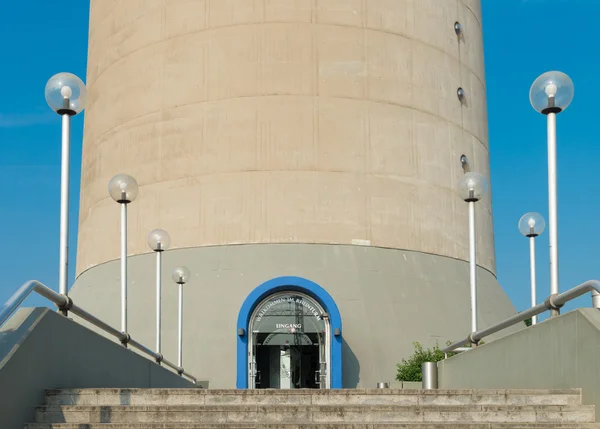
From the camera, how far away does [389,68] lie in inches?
1081

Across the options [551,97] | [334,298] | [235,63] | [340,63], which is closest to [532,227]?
[334,298]

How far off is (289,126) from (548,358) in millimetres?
17735

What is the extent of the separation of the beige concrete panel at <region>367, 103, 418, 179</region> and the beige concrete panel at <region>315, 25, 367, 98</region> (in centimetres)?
84

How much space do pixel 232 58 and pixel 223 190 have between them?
3834 mm

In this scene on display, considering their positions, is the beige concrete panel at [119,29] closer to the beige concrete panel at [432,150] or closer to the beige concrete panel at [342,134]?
the beige concrete panel at [342,134]

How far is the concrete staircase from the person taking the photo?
716cm

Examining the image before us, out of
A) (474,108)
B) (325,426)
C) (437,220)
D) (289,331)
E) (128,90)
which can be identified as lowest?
(325,426)

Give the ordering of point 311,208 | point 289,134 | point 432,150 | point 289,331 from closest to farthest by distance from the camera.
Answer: point 289,331 < point 311,208 < point 289,134 < point 432,150

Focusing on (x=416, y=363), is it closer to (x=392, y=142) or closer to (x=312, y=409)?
(x=392, y=142)

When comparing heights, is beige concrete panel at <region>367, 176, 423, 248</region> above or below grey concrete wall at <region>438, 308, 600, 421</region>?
above

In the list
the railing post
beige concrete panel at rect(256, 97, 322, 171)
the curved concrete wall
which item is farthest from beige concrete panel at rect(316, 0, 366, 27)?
the railing post

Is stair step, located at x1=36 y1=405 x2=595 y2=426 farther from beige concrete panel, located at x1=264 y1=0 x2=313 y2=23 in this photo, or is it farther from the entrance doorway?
beige concrete panel, located at x1=264 y1=0 x2=313 y2=23

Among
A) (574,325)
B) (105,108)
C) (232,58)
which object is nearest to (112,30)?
(105,108)

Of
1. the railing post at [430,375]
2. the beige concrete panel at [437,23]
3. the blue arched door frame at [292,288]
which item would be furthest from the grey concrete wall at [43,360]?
the beige concrete panel at [437,23]
